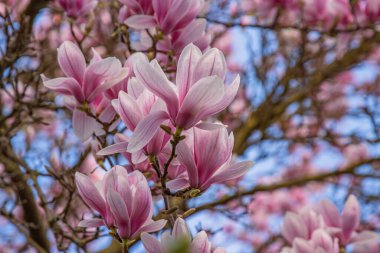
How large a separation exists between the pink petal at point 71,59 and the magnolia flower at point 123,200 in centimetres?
36

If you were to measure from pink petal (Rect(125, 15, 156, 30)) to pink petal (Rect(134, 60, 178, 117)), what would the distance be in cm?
64

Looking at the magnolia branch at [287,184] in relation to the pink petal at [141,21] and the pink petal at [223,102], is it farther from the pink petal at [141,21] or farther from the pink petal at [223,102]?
the pink petal at [223,102]

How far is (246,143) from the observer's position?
4.39 meters

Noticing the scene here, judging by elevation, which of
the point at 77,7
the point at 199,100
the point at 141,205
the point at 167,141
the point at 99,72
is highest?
the point at 77,7

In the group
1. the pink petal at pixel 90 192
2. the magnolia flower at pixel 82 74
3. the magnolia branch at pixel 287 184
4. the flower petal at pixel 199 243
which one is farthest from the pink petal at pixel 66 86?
the magnolia branch at pixel 287 184

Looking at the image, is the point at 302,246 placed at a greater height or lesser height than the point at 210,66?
lesser

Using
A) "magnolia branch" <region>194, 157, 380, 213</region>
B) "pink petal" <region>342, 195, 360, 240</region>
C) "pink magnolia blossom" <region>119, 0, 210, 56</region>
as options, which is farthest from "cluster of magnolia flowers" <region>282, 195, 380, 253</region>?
"pink magnolia blossom" <region>119, 0, 210, 56</region>

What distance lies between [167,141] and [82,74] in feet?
1.19

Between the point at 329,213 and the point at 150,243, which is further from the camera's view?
the point at 329,213

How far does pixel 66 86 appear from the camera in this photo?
154 cm

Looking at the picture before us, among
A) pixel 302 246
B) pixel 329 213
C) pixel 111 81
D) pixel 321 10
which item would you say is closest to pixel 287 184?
pixel 321 10

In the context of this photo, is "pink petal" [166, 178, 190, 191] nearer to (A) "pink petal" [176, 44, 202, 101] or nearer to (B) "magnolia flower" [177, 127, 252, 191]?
(B) "magnolia flower" [177, 127, 252, 191]

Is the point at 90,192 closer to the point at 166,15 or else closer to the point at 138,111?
the point at 138,111

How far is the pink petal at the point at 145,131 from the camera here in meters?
1.28
